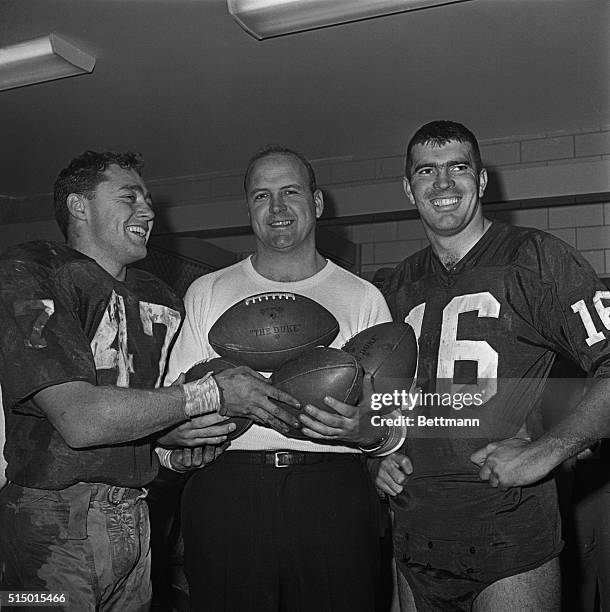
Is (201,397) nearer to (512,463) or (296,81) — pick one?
(512,463)

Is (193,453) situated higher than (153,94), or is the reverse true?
(153,94)

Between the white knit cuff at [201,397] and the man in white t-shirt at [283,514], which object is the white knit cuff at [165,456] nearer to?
the man in white t-shirt at [283,514]

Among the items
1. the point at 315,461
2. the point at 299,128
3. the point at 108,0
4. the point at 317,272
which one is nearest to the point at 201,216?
the point at 299,128

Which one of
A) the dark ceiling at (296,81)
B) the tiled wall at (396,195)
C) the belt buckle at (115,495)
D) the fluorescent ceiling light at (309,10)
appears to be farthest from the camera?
the tiled wall at (396,195)

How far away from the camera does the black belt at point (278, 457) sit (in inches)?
42.1

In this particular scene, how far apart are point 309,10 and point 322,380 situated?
89 centimetres

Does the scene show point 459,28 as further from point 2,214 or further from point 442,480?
point 2,214

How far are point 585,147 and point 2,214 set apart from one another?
2236 millimetres

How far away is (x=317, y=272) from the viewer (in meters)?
1.19

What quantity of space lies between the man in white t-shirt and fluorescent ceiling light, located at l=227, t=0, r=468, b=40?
604mm

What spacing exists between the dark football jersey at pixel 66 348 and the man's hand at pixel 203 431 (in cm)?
5

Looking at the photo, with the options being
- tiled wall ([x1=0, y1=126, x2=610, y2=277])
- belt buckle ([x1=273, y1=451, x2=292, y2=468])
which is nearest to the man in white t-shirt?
belt buckle ([x1=273, y1=451, x2=292, y2=468])

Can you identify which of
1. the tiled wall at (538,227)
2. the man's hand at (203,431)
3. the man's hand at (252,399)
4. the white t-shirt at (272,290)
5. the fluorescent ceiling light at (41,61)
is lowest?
the man's hand at (203,431)

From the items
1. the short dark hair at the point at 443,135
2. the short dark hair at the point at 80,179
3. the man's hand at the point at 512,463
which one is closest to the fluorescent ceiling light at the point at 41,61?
the short dark hair at the point at 80,179
